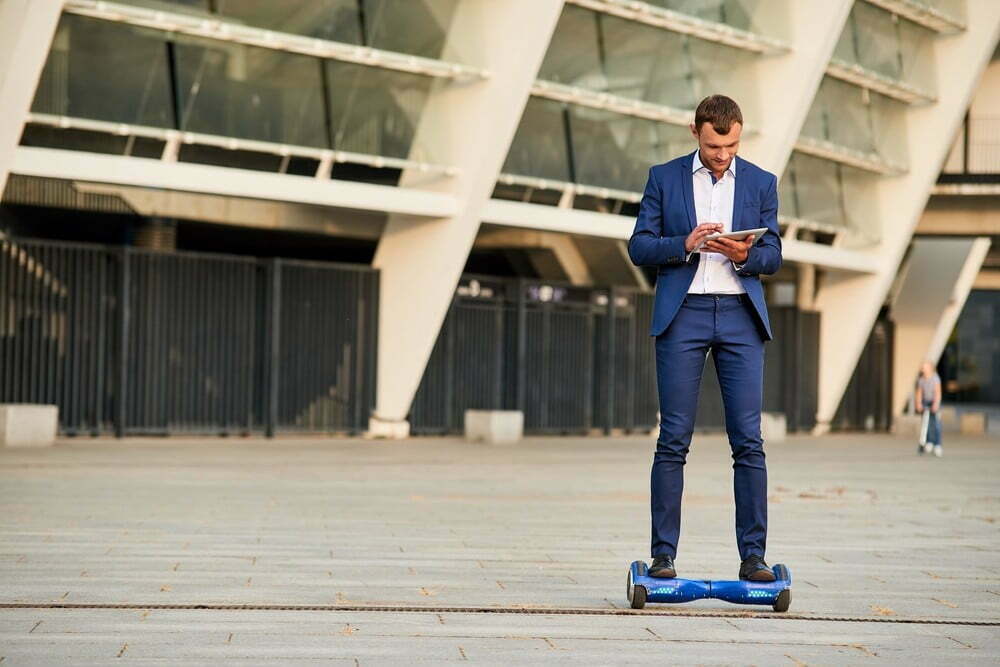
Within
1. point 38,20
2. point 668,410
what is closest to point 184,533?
point 668,410

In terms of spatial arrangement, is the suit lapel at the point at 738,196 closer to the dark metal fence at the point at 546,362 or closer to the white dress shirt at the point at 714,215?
the white dress shirt at the point at 714,215

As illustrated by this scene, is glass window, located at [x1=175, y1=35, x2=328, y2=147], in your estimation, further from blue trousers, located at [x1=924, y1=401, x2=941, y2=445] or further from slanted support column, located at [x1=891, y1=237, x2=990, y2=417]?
slanted support column, located at [x1=891, y1=237, x2=990, y2=417]

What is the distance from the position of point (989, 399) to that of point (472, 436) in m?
65.7

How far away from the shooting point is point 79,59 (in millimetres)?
21625

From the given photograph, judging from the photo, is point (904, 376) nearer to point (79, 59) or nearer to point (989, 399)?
point (79, 59)

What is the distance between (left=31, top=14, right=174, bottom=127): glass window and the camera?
2139 centimetres

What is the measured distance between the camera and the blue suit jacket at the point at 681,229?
259 inches

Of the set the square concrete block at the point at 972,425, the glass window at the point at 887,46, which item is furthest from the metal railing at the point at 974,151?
the square concrete block at the point at 972,425

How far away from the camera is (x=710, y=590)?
253 inches

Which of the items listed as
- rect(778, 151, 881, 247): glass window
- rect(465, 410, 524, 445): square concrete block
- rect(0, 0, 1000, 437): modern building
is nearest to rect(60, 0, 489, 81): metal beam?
rect(0, 0, 1000, 437): modern building

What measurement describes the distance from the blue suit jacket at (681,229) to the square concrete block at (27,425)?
50.1 feet

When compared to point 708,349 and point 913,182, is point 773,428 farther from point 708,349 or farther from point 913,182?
point 708,349

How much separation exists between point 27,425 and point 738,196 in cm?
1574

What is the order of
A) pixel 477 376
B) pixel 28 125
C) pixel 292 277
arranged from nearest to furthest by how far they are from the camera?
pixel 28 125 → pixel 292 277 → pixel 477 376
